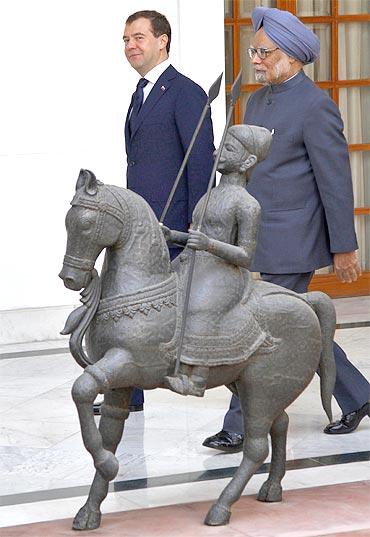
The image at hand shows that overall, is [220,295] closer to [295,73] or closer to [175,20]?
[295,73]

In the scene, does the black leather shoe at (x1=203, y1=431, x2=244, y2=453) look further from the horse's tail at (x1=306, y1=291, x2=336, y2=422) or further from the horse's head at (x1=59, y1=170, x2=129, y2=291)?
the horse's head at (x1=59, y1=170, x2=129, y2=291)

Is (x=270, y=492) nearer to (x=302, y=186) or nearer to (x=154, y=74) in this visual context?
(x=302, y=186)

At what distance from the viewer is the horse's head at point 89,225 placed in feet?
15.8

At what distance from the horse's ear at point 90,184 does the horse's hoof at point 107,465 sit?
0.87 m

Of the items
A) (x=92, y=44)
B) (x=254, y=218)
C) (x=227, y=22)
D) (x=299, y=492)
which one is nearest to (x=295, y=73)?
(x=254, y=218)

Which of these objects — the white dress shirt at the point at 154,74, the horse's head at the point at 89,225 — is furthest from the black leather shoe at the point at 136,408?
the horse's head at the point at 89,225

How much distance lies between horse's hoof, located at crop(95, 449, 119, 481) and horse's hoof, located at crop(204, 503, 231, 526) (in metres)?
0.41

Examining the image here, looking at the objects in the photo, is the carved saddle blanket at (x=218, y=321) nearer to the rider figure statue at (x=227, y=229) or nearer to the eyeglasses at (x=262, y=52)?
the rider figure statue at (x=227, y=229)

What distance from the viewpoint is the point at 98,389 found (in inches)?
188

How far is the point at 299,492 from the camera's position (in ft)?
18.1

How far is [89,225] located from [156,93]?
205cm

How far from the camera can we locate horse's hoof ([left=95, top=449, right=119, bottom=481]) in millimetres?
4836

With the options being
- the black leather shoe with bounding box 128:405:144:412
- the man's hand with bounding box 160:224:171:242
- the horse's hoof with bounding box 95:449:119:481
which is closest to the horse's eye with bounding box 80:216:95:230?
the man's hand with bounding box 160:224:171:242

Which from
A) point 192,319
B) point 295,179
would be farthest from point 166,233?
point 295,179
